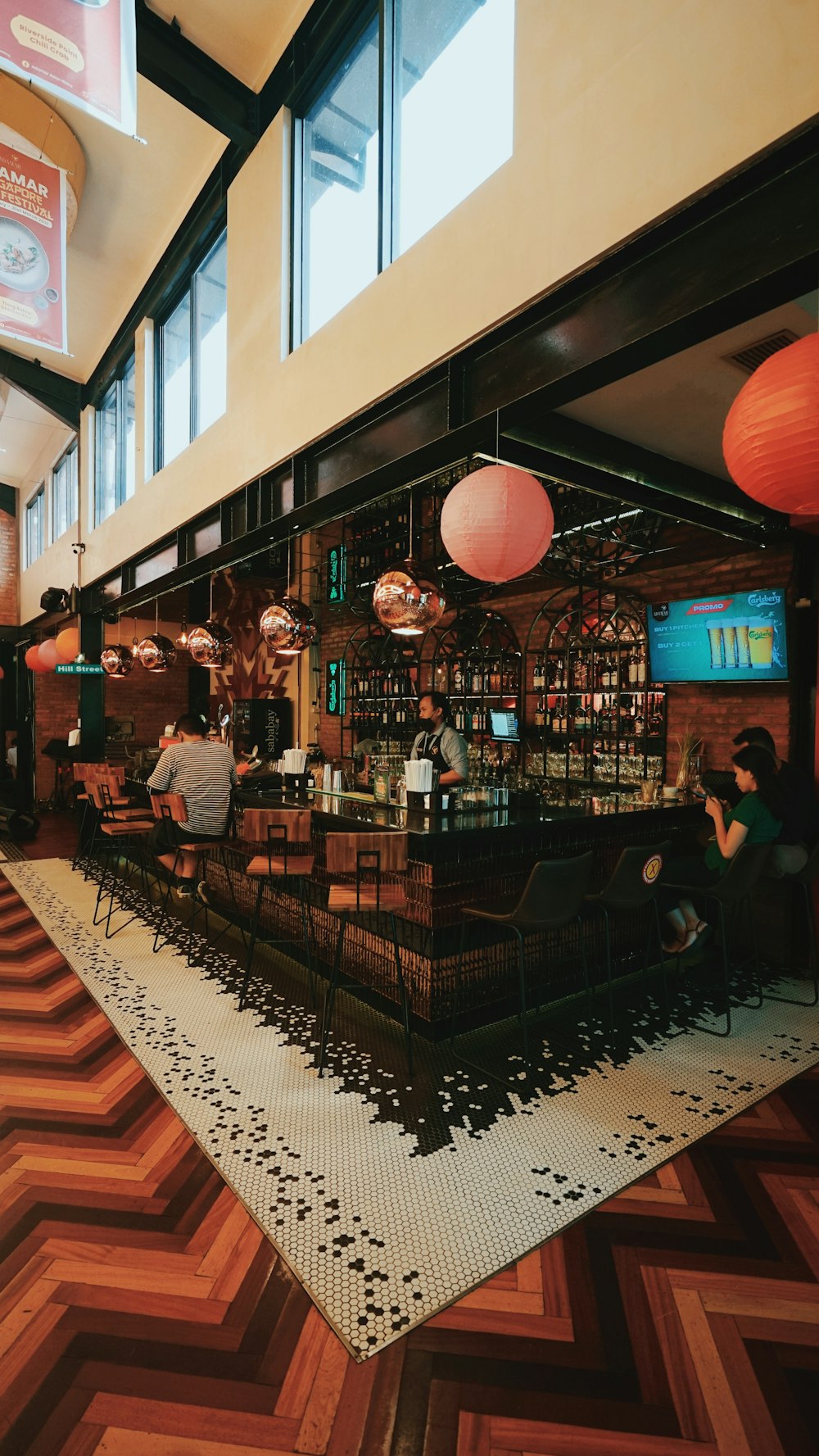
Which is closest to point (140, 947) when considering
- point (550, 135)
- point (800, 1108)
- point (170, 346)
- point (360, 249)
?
point (800, 1108)

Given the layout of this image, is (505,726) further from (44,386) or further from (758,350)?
(44,386)

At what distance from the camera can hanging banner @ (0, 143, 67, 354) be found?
4.42 m

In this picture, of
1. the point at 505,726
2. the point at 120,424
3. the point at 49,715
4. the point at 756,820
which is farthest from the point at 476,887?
the point at 49,715

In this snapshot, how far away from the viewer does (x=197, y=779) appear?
521 centimetres

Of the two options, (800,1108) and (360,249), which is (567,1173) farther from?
(360,249)

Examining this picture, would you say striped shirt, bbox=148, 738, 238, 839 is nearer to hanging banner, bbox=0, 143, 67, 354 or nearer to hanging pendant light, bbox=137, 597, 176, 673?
hanging pendant light, bbox=137, 597, 176, 673

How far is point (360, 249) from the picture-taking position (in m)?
4.21

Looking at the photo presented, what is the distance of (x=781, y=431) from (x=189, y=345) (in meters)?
6.76

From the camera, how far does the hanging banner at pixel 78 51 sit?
9.34 ft

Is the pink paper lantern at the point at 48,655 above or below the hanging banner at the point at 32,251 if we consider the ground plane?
below

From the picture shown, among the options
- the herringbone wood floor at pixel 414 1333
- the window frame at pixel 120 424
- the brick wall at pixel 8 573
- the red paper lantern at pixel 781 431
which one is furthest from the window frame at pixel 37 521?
the red paper lantern at pixel 781 431

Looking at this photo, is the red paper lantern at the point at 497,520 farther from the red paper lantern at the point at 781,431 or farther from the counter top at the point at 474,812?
the counter top at the point at 474,812

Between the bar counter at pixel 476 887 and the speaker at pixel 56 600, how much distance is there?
732 cm

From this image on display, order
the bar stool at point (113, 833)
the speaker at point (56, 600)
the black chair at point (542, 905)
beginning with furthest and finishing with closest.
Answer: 1. the speaker at point (56, 600)
2. the bar stool at point (113, 833)
3. the black chair at point (542, 905)
